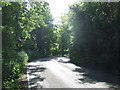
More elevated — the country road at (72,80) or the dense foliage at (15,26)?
the dense foliage at (15,26)

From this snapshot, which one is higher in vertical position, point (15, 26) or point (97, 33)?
point (15, 26)

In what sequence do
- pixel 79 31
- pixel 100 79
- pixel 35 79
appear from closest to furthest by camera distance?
pixel 100 79, pixel 35 79, pixel 79 31

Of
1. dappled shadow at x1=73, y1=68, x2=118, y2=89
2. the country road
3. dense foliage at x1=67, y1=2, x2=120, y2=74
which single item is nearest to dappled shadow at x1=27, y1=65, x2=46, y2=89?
the country road

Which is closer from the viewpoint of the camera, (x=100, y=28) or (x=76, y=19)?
(x=100, y=28)

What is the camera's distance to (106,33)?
14141 millimetres

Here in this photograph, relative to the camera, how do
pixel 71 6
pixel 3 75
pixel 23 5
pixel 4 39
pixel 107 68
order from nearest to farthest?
pixel 3 75 → pixel 4 39 → pixel 23 5 → pixel 107 68 → pixel 71 6

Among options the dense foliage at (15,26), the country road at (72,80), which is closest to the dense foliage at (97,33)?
the country road at (72,80)

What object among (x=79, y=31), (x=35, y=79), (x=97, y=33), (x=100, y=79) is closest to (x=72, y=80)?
(x=100, y=79)

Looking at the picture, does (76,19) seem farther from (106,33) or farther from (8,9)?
(8,9)

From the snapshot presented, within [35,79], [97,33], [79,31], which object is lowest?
[35,79]

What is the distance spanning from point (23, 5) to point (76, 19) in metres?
10.3

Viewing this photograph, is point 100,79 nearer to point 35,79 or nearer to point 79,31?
point 35,79

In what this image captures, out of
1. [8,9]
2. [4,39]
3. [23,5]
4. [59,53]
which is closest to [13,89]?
[4,39]

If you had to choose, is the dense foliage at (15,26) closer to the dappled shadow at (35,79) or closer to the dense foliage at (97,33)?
the dappled shadow at (35,79)
